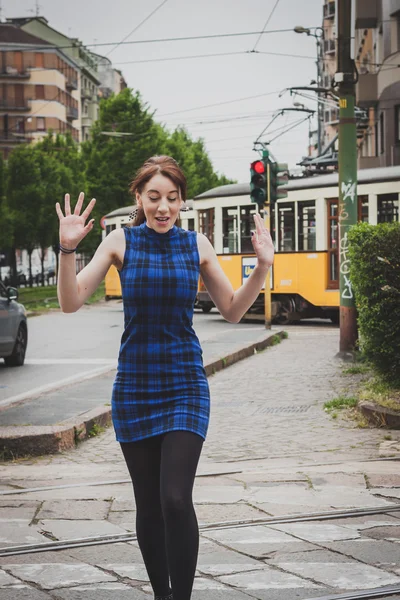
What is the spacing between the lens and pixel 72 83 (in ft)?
340

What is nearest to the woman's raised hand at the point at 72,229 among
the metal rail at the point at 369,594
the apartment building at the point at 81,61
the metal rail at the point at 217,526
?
the metal rail at the point at 369,594

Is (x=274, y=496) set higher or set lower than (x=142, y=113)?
lower

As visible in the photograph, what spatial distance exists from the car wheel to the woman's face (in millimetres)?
12835

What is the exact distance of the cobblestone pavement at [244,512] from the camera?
465cm

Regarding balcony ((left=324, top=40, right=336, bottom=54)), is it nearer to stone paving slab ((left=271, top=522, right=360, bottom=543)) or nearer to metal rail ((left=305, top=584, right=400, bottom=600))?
stone paving slab ((left=271, top=522, right=360, bottom=543))

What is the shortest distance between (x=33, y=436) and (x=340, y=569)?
3910mm

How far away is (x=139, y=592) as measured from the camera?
4508mm

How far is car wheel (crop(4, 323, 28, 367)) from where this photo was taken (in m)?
16.5

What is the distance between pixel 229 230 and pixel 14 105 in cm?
7182

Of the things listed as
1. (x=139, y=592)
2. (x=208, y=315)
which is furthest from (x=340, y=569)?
(x=208, y=315)

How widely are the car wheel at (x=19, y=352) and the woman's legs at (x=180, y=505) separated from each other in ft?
42.8

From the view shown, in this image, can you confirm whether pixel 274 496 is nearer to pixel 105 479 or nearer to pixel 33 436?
pixel 105 479

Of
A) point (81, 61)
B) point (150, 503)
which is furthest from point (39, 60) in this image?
point (150, 503)

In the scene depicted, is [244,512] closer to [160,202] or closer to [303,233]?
[160,202]
